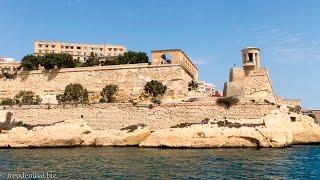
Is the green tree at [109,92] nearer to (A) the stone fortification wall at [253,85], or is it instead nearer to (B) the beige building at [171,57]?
(B) the beige building at [171,57]

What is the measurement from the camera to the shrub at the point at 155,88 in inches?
1741

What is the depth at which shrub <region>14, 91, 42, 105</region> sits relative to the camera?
4475 centimetres

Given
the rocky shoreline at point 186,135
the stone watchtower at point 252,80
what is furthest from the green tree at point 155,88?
the rocky shoreline at point 186,135

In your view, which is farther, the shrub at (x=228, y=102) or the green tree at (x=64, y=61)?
the green tree at (x=64, y=61)

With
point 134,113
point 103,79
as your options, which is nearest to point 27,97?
point 103,79

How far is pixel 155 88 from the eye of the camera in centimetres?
4416

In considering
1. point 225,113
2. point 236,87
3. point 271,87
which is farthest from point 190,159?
point 271,87

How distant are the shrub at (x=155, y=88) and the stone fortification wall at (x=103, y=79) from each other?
172 cm

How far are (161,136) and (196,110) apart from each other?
5.22m

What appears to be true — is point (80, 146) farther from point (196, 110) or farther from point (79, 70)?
point (79, 70)

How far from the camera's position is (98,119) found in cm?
3812

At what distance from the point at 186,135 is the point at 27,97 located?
840 inches

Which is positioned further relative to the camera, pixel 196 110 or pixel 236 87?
pixel 236 87

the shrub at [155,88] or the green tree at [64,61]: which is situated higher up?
the green tree at [64,61]
